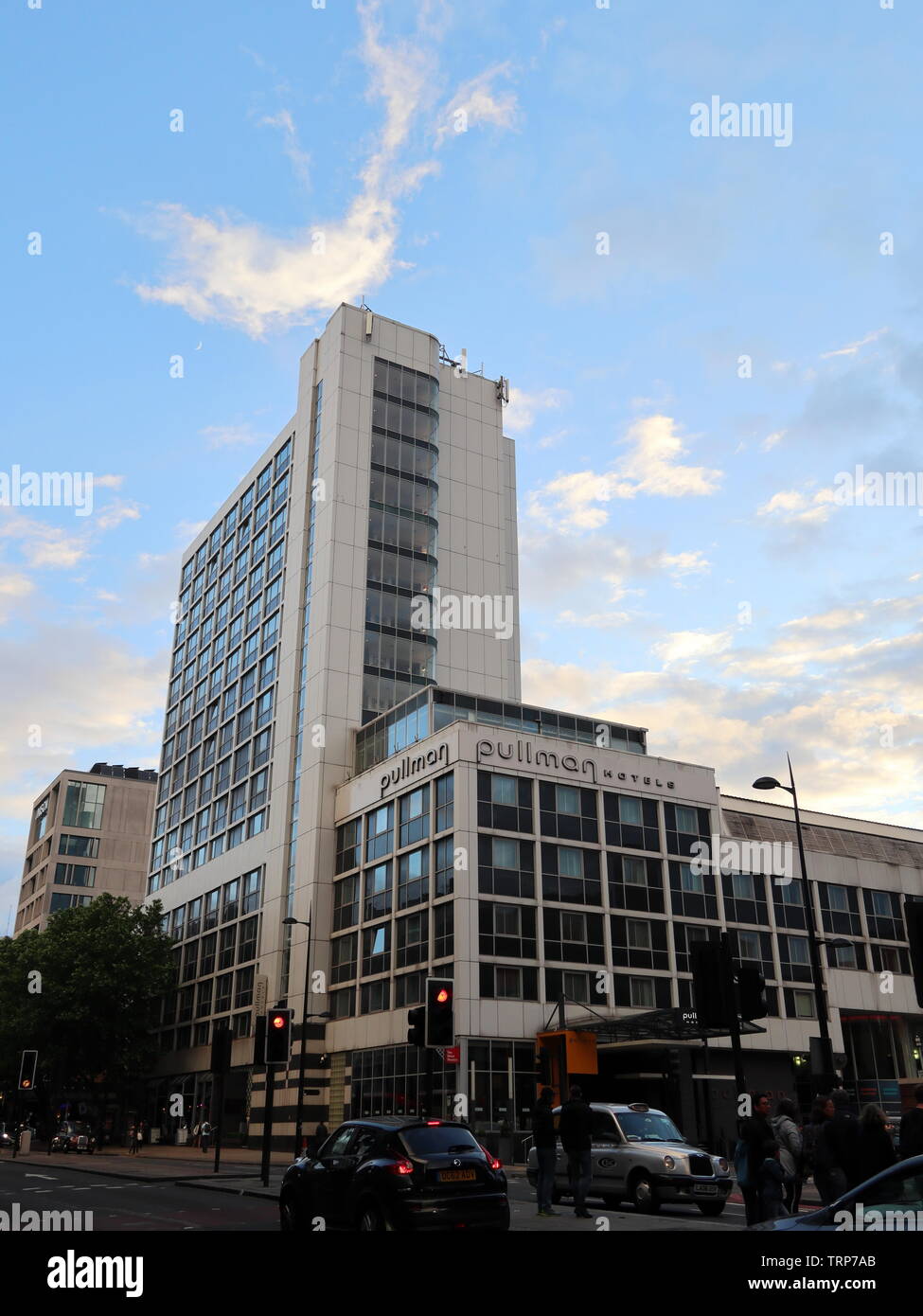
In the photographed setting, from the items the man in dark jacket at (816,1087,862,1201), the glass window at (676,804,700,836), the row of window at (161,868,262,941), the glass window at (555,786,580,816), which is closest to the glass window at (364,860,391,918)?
the glass window at (555,786,580,816)

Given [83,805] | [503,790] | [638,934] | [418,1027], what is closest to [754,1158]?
[418,1027]

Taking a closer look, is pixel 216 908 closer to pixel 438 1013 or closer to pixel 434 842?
pixel 434 842

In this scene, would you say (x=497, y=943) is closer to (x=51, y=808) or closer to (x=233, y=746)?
(x=233, y=746)

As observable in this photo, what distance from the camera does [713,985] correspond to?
12836 millimetres

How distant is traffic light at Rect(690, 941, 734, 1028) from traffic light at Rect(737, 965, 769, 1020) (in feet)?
0.79

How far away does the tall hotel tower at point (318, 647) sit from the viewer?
200 feet

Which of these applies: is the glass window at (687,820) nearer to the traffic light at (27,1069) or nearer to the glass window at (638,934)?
the glass window at (638,934)

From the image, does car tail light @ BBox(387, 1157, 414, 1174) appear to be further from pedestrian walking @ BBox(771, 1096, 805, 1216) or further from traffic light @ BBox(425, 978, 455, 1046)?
pedestrian walking @ BBox(771, 1096, 805, 1216)

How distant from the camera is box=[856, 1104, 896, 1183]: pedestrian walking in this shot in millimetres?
11594

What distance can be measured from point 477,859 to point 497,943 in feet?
12.2

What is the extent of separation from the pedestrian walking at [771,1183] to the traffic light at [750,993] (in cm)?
143

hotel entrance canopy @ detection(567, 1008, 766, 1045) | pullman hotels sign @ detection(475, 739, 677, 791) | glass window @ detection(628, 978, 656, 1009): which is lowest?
hotel entrance canopy @ detection(567, 1008, 766, 1045)

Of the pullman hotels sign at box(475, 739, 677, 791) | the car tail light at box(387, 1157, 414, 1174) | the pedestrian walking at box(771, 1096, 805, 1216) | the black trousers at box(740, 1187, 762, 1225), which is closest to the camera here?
the black trousers at box(740, 1187, 762, 1225)
